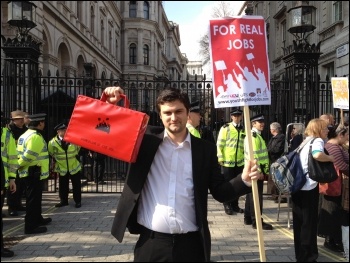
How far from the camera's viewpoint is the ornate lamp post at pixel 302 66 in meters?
9.73

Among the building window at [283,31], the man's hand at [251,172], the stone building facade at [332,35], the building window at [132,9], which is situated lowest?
the man's hand at [251,172]

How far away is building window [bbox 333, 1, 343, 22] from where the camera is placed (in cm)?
1872

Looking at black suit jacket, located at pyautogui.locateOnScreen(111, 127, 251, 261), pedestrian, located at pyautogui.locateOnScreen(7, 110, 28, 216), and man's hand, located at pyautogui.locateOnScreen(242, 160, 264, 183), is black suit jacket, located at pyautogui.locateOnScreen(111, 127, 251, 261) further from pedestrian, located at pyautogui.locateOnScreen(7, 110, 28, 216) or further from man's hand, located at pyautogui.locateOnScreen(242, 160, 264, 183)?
pedestrian, located at pyautogui.locateOnScreen(7, 110, 28, 216)

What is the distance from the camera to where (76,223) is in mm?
7434

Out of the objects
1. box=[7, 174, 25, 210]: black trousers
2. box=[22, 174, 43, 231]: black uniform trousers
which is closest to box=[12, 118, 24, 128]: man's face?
box=[7, 174, 25, 210]: black trousers

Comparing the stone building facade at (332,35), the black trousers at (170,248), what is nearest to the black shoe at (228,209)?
the black trousers at (170,248)

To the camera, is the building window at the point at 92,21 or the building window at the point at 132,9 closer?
the building window at the point at 92,21

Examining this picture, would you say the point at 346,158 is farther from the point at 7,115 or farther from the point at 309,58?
the point at 7,115

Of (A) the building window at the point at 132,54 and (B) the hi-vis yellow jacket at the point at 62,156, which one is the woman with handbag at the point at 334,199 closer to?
(B) the hi-vis yellow jacket at the point at 62,156

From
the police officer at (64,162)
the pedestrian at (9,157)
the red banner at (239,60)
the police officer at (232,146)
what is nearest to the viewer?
the red banner at (239,60)

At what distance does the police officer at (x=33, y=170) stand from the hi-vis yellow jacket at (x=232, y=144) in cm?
345

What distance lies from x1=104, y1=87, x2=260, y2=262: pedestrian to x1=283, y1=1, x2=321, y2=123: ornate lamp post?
7.64 m

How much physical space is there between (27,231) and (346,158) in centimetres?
520

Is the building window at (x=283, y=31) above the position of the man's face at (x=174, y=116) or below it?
above
